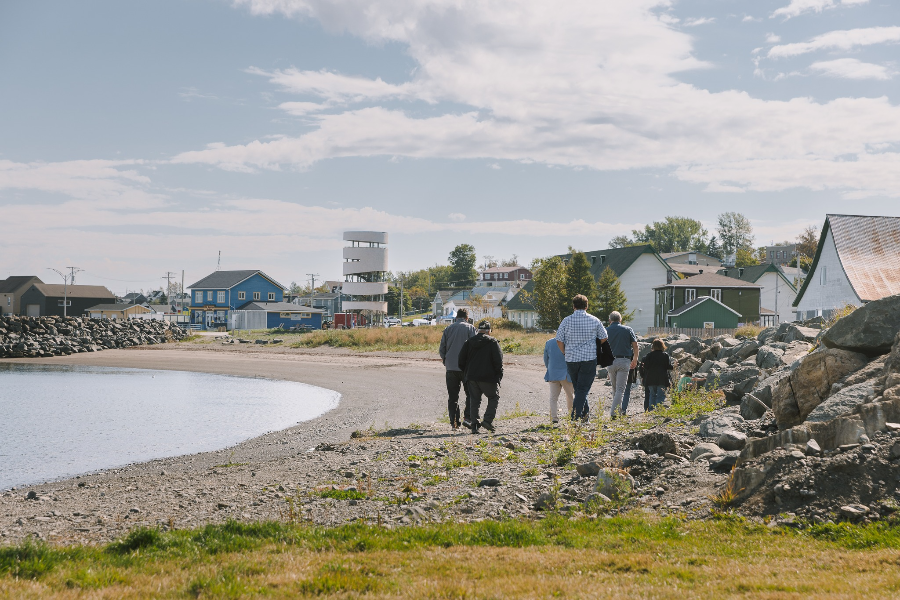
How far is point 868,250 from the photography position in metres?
36.5

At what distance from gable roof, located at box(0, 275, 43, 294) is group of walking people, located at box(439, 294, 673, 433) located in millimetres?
117063

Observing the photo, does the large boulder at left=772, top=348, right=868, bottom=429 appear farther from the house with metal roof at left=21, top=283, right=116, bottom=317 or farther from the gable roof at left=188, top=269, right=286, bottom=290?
the house with metal roof at left=21, top=283, right=116, bottom=317

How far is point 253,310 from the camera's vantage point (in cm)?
8938

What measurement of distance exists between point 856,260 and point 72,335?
59990 mm

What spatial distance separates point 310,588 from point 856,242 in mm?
38715

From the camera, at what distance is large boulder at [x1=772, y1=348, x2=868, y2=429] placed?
9.70m

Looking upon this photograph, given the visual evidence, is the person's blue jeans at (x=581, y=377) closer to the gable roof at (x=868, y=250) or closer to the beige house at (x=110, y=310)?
the gable roof at (x=868, y=250)

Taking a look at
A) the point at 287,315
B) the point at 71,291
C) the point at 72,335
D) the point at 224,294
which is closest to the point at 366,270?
the point at 287,315

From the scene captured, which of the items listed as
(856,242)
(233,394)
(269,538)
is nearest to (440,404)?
(233,394)

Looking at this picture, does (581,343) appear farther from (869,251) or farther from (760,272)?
(760,272)

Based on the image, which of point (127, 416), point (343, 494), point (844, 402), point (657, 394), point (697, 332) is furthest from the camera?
point (697, 332)

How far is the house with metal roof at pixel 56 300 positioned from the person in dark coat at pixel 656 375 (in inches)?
4273

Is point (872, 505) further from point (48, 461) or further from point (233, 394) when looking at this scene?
point (233, 394)

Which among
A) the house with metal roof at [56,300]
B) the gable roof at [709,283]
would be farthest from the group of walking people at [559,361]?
the house with metal roof at [56,300]
